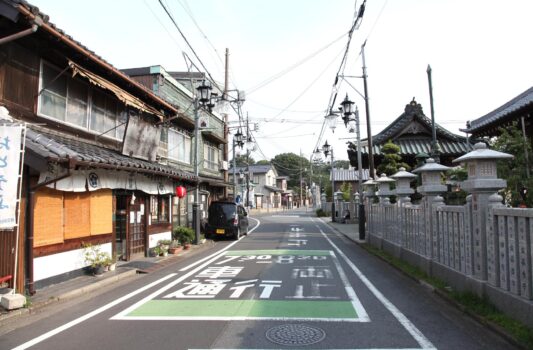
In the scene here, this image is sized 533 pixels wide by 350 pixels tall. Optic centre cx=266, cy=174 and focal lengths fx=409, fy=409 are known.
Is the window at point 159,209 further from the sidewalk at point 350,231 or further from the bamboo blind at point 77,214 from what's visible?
the sidewalk at point 350,231

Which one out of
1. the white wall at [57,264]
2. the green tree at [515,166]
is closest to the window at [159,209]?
the white wall at [57,264]

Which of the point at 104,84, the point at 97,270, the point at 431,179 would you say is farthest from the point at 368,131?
the point at 97,270

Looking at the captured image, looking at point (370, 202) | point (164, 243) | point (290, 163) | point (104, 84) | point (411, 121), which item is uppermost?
point (290, 163)

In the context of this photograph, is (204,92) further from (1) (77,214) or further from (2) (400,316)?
(2) (400,316)

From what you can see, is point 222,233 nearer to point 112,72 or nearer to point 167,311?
point 112,72

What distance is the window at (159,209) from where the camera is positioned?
17.1 metres

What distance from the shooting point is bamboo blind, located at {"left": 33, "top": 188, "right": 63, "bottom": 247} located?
9.38 meters

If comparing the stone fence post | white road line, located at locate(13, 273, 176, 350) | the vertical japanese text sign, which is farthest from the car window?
the vertical japanese text sign

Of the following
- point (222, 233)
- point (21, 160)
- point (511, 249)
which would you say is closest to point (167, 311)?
point (21, 160)

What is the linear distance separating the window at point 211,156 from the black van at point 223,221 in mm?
6183

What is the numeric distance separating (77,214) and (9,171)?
4.12 meters

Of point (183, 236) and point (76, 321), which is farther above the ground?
point (183, 236)

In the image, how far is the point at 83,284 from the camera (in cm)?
1004

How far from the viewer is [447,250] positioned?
9.20 metres
